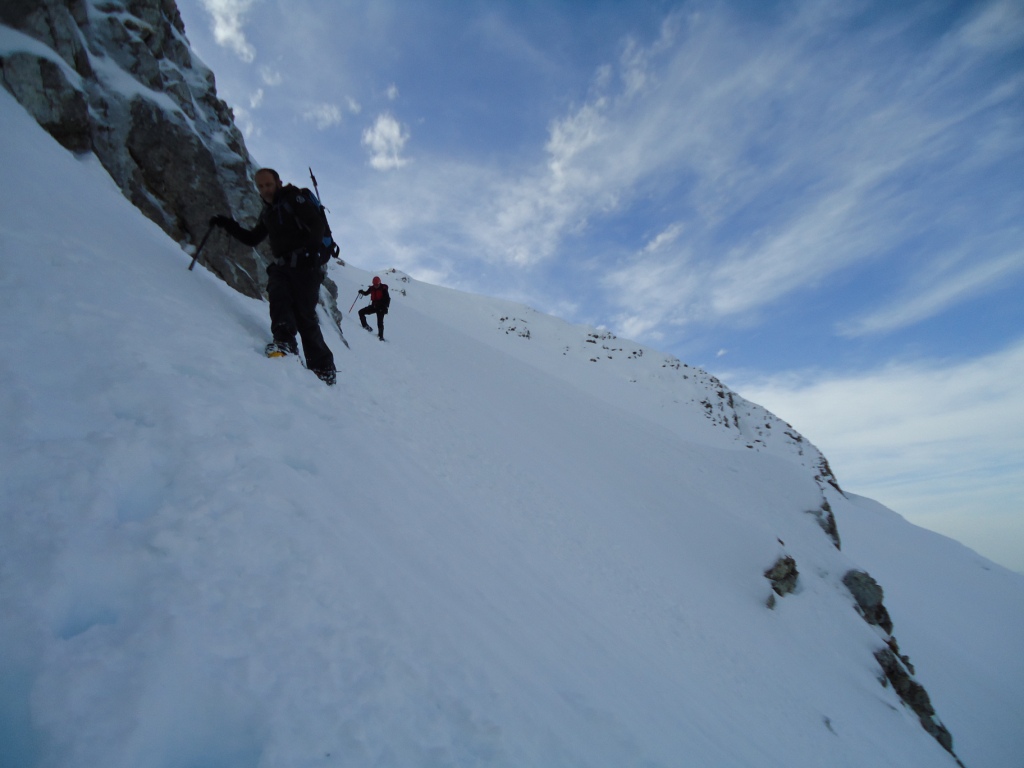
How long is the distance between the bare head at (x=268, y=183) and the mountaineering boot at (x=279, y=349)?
69.7 inches

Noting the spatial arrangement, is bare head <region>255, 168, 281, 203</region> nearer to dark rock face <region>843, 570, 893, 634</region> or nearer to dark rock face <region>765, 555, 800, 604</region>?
dark rock face <region>765, 555, 800, 604</region>

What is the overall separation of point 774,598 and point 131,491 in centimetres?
1346

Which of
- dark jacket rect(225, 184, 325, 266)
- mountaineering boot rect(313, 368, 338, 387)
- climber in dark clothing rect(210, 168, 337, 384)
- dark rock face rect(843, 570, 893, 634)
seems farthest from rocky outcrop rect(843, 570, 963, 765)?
dark jacket rect(225, 184, 325, 266)

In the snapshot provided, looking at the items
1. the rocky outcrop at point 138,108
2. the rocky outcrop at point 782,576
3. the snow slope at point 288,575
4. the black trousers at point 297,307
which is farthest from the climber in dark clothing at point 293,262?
the rocky outcrop at point 782,576

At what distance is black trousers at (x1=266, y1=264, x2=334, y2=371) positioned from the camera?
5.48 meters

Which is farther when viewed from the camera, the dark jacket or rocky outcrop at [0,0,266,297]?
rocky outcrop at [0,0,266,297]

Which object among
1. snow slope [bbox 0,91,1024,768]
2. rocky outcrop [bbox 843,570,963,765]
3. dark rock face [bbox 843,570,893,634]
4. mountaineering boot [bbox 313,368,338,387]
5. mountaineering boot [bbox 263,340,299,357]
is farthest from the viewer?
dark rock face [bbox 843,570,893,634]

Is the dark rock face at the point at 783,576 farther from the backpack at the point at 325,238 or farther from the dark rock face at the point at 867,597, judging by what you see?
the backpack at the point at 325,238

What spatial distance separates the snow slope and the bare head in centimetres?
146

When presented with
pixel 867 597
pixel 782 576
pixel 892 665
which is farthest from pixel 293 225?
pixel 867 597

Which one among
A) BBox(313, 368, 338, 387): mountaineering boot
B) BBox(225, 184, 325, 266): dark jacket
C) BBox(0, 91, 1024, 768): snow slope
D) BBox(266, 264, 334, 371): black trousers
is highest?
BBox(225, 184, 325, 266): dark jacket

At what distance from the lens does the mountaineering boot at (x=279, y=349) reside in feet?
16.4

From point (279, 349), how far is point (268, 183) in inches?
81.6

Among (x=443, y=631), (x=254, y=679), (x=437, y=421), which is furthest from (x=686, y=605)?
(x=254, y=679)
